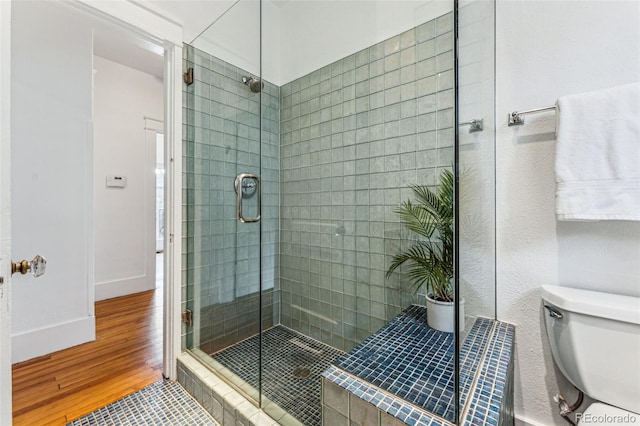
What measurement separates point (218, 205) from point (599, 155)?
1.89 m

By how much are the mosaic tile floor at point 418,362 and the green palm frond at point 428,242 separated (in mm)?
199

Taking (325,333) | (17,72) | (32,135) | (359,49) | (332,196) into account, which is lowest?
(325,333)

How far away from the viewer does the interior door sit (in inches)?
31.0

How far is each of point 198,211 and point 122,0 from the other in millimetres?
1175

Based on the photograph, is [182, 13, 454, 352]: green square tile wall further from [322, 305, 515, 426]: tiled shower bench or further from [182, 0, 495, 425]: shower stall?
[322, 305, 515, 426]: tiled shower bench

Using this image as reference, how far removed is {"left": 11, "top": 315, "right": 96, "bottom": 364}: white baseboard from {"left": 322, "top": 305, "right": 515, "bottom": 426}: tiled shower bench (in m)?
2.13

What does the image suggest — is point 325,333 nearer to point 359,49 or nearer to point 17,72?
point 359,49

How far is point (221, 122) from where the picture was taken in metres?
1.84

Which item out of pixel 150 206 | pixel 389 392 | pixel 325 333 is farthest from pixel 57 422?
pixel 150 206

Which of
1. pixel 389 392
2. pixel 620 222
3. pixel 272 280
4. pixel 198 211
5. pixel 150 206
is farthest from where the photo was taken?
pixel 150 206

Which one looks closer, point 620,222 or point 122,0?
point 620,222

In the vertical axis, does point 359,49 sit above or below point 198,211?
above

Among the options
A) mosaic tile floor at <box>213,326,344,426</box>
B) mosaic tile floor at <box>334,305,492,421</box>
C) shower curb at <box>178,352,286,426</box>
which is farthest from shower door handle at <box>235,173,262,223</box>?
mosaic tile floor at <box>334,305,492,421</box>

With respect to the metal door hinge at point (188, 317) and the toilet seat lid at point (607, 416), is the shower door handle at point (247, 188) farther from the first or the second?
the toilet seat lid at point (607, 416)
